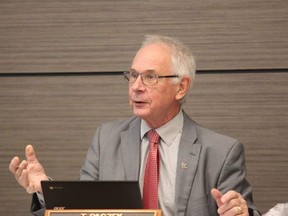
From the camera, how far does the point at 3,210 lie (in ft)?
12.0

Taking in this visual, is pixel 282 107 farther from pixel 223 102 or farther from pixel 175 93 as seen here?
pixel 175 93

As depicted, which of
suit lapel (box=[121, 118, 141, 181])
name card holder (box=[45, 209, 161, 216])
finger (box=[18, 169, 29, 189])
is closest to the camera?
name card holder (box=[45, 209, 161, 216])

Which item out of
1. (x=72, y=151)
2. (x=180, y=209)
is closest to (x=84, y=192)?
(x=180, y=209)

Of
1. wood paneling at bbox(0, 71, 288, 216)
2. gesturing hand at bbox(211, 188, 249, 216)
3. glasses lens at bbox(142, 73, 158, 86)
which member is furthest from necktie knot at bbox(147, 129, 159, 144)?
wood paneling at bbox(0, 71, 288, 216)

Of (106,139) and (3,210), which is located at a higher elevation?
(106,139)

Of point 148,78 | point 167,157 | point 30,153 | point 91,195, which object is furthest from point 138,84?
point 91,195

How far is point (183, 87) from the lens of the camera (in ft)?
9.27

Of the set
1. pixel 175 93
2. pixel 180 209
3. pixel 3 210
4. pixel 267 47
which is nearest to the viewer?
pixel 180 209

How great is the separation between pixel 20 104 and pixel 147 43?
109cm

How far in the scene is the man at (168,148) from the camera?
2.62m

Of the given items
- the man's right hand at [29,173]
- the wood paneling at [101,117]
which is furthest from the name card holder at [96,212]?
the wood paneling at [101,117]

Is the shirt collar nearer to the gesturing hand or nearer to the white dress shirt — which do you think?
the white dress shirt

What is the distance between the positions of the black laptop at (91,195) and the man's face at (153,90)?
557 mm

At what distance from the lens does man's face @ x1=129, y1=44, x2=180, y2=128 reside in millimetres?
2686
